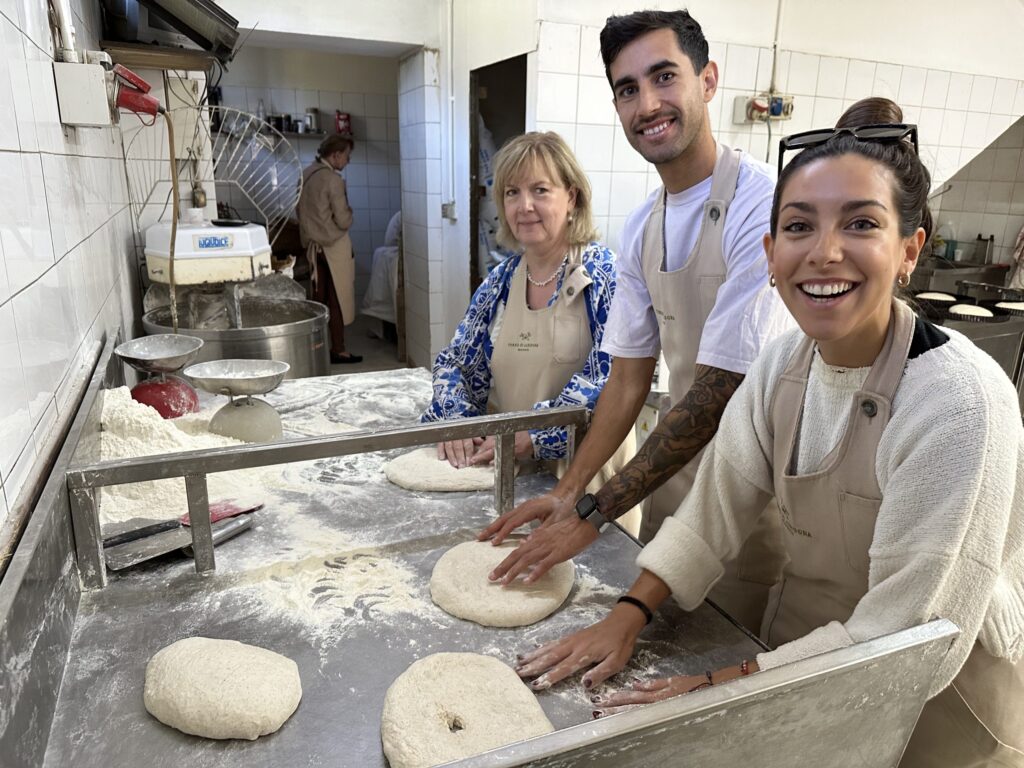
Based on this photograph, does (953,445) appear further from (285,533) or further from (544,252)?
(544,252)

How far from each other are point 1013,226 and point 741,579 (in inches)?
159

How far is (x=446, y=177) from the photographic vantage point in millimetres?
4289

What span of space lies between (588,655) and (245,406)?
1101 millimetres

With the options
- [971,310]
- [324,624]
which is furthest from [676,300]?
[971,310]

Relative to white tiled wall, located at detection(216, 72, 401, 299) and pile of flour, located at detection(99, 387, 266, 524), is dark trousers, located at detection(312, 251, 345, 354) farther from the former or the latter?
pile of flour, located at detection(99, 387, 266, 524)

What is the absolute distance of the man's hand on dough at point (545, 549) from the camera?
3.73ft

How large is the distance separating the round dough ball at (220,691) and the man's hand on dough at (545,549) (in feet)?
1.19

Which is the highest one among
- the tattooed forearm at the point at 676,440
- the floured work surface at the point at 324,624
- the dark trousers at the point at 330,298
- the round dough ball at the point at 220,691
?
the tattooed forearm at the point at 676,440

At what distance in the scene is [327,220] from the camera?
209 inches

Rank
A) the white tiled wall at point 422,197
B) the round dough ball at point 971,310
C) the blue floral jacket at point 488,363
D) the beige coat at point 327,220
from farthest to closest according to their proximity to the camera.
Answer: the beige coat at point 327,220
the white tiled wall at point 422,197
the round dough ball at point 971,310
the blue floral jacket at point 488,363

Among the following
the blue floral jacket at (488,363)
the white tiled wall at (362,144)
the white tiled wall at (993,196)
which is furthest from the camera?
the white tiled wall at (362,144)

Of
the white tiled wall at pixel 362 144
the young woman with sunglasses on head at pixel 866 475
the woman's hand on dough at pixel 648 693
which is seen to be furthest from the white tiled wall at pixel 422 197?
the woman's hand on dough at pixel 648 693

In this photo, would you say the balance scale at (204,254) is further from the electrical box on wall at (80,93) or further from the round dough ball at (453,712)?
the round dough ball at (453,712)

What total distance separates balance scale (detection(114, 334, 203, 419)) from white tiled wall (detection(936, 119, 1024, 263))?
4.39 metres
